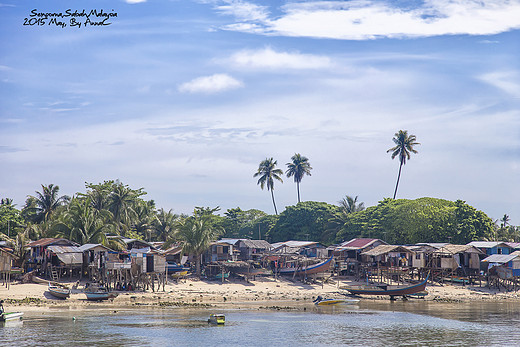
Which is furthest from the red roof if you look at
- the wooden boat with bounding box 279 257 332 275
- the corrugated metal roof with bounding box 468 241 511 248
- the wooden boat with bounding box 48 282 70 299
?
the wooden boat with bounding box 48 282 70 299

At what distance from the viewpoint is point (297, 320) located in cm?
5156

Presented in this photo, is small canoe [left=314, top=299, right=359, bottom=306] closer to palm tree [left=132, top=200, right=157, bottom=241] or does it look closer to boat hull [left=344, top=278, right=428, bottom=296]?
boat hull [left=344, top=278, right=428, bottom=296]

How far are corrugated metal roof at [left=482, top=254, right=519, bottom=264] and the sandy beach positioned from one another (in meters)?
3.89

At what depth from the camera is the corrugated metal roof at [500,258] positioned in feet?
255

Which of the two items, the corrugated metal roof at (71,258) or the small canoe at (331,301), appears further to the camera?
the corrugated metal roof at (71,258)

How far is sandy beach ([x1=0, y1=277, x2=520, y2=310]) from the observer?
57406mm

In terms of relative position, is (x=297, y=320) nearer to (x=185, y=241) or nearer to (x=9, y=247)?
(x=185, y=241)

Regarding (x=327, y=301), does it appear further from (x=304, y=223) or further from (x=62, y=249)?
(x=304, y=223)

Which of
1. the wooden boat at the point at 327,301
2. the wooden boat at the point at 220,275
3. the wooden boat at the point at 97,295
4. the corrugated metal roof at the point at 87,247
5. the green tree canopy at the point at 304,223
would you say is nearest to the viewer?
the wooden boat at the point at 97,295

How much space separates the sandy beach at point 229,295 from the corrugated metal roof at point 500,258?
12.8ft

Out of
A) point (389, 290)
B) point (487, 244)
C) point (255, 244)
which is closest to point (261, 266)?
point (255, 244)

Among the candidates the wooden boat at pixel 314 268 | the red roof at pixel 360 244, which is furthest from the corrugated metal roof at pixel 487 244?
the wooden boat at pixel 314 268

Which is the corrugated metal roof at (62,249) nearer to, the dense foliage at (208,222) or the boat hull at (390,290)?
the dense foliage at (208,222)

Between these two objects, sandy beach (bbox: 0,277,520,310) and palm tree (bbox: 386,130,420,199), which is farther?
palm tree (bbox: 386,130,420,199)
